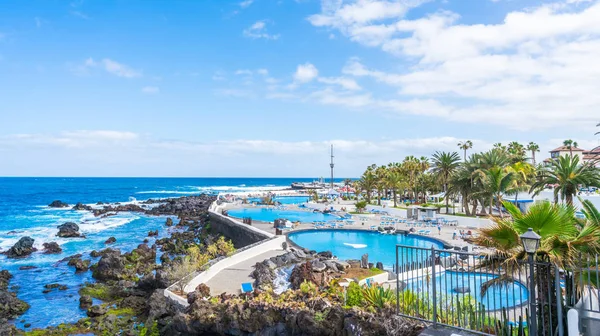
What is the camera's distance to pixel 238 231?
34.2m

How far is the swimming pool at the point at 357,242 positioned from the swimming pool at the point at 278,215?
10031mm

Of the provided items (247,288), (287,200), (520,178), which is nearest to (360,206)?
(520,178)

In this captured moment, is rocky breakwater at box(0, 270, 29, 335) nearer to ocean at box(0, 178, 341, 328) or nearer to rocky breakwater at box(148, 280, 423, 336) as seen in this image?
ocean at box(0, 178, 341, 328)

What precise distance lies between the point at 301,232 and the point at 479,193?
55.6 ft

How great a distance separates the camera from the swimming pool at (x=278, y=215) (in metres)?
44.9

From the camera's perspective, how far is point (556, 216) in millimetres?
6297

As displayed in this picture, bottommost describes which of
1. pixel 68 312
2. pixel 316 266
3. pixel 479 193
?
pixel 68 312

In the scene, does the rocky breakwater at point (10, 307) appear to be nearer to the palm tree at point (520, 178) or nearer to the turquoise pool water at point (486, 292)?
the turquoise pool water at point (486, 292)

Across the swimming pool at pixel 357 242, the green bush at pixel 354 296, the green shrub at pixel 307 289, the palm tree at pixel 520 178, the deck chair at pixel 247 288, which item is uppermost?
the palm tree at pixel 520 178

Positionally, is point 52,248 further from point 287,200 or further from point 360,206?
point 287,200

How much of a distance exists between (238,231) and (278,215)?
1508cm

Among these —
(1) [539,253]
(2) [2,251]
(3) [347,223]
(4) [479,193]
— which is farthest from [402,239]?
(2) [2,251]

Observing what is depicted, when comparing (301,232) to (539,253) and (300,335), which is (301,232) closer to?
(300,335)

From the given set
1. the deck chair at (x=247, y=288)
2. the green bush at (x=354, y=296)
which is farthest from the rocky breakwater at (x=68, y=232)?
the green bush at (x=354, y=296)
